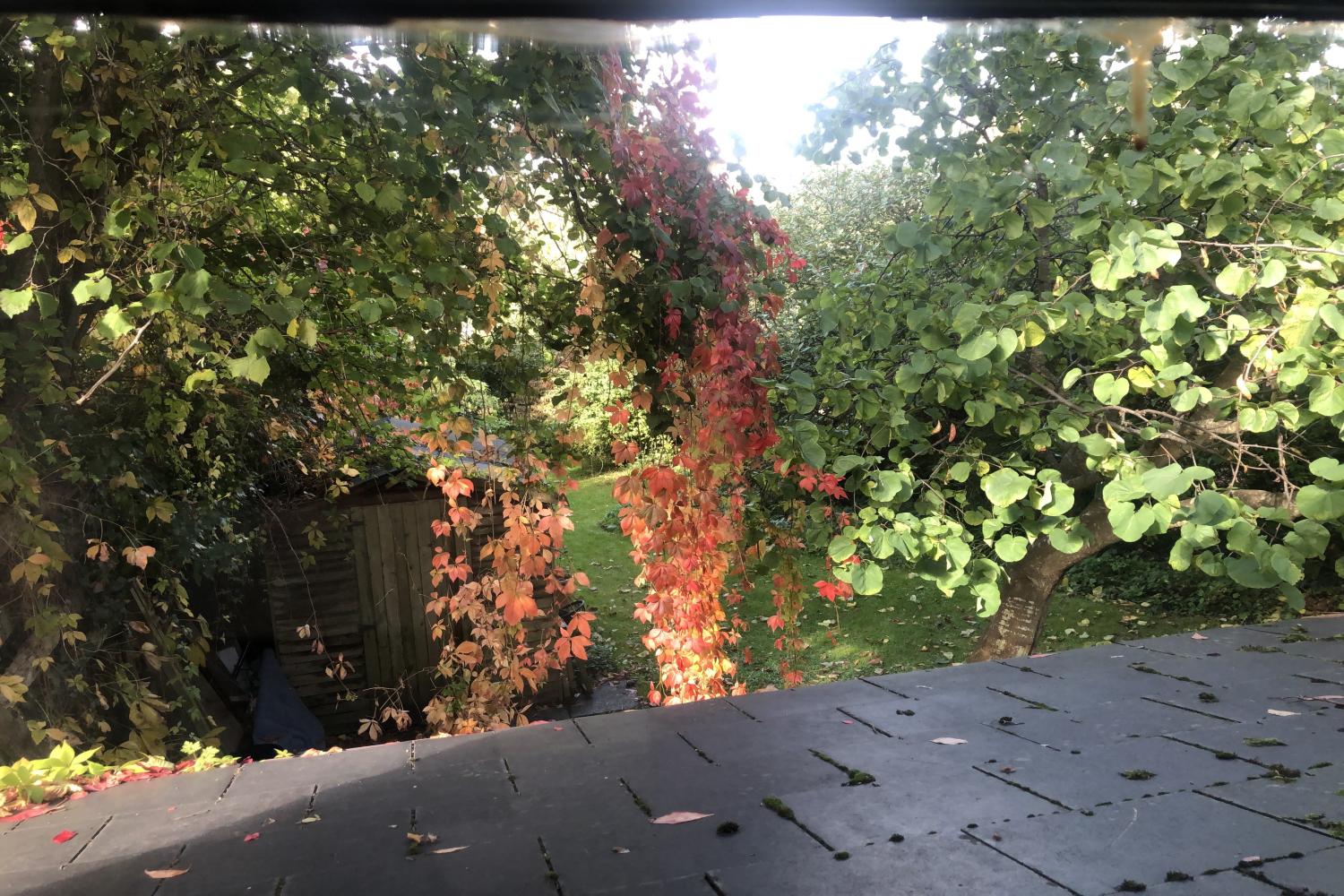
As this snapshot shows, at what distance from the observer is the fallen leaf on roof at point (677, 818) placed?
1983 millimetres

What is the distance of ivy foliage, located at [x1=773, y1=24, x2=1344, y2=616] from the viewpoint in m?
2.97

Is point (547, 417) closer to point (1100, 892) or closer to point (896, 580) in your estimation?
point (1100, 892)

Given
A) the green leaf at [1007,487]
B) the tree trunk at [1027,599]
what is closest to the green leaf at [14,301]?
the green leaf at [1007,487]

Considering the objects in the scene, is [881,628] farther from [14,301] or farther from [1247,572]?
[14,301]

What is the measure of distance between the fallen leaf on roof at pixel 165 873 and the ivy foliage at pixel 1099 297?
233 centimetres

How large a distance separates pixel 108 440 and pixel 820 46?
13.9ft

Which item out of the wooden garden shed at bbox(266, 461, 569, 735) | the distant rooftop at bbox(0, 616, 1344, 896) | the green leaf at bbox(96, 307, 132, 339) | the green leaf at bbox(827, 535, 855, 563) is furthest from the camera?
the wooden garden shed at bbox(266, 461, 569, 735)

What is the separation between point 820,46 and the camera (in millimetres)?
671

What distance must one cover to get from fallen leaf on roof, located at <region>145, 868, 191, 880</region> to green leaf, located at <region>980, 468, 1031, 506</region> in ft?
9.35

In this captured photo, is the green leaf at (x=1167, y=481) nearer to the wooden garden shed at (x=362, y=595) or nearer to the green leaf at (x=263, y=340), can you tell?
the green leaf at (x=263, y=340)

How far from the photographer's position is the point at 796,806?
6.70 feet

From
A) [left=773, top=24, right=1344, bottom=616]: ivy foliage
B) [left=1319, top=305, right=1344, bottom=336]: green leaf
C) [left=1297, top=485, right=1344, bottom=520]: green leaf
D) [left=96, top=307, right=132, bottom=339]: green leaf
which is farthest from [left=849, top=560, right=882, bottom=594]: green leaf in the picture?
[left=96, top=307, right=132, bottom=339]: green leaf

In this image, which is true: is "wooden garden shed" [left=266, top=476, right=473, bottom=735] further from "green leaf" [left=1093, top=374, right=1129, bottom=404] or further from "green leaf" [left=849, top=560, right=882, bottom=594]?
"green leaf" [left=1093, top=374, right=1129, bottom=404]

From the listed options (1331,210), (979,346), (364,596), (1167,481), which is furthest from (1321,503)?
(364,596)
